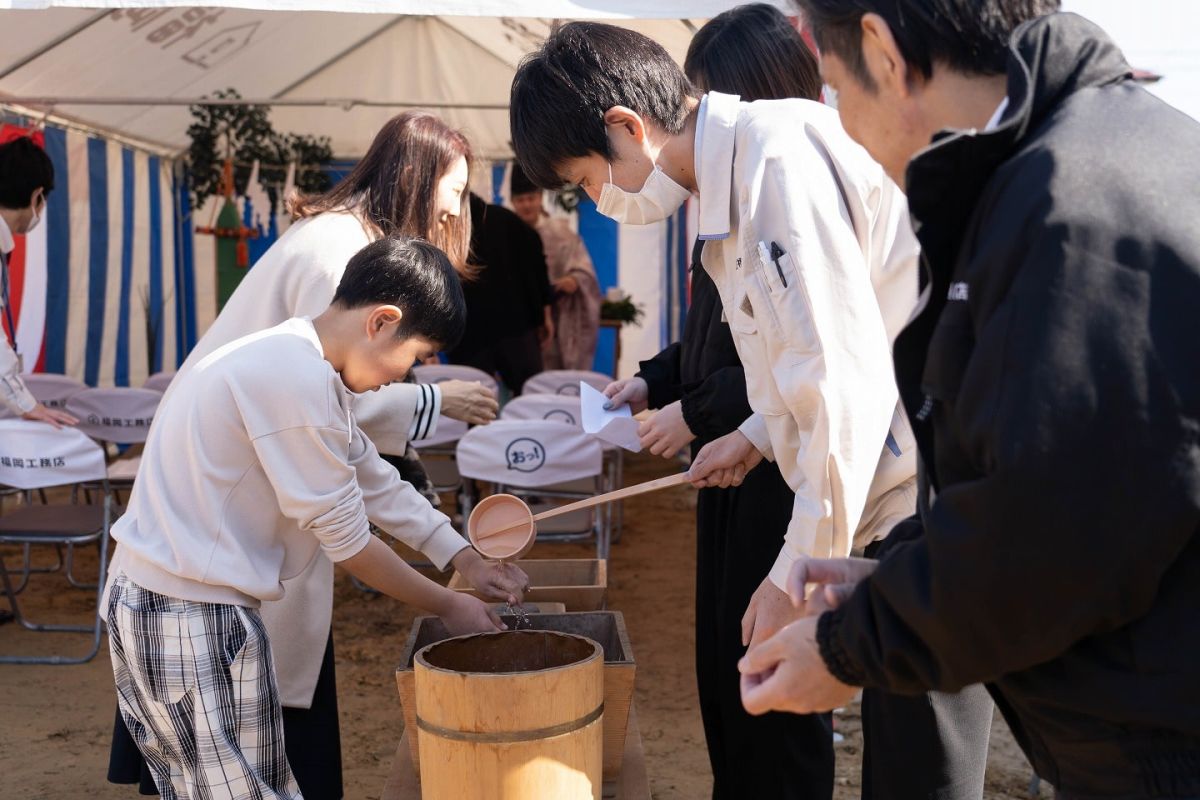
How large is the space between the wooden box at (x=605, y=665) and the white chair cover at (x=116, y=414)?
366 cm

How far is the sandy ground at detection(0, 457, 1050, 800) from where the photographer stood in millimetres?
3377

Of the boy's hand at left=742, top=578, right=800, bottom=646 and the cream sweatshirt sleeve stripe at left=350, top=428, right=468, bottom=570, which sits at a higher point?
the boy's hand at left=742, top=578, right=800, bottom=646

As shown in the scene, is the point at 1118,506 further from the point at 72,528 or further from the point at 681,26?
the point at 681,26

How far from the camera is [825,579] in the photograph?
3.77 ft

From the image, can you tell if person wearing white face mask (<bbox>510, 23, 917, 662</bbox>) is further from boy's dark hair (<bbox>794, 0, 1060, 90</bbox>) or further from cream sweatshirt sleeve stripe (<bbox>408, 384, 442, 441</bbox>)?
cream sweatshirt sleeve stripe (<bbox>408, 384, 442, 441</bbox>)

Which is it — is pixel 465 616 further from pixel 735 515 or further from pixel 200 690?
pixel 735 515

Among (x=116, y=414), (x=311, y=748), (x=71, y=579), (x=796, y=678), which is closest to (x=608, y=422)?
(x=311, y=748)

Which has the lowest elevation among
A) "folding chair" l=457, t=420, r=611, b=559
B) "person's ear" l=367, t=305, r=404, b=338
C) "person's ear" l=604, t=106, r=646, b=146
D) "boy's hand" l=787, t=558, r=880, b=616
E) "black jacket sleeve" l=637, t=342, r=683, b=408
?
"folding chair" l=457, t=420, r=611, b=559

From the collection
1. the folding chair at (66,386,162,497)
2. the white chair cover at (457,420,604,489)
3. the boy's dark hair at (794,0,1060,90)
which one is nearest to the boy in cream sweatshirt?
the boy's dark hair at (794,0,1060,90)

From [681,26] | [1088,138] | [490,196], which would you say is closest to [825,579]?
[1088,138]

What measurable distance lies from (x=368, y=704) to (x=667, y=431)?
2283mm

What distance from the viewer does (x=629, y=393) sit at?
99.7 inches

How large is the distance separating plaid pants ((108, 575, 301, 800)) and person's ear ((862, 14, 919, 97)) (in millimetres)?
1354

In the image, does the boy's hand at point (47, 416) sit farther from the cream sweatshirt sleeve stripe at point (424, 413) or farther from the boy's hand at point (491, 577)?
the boy's hand at point (491, 577)
